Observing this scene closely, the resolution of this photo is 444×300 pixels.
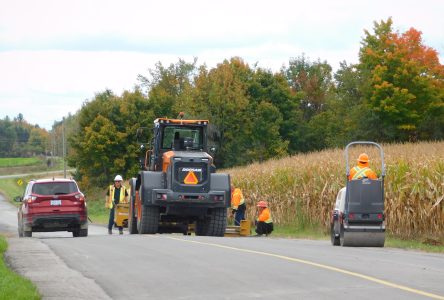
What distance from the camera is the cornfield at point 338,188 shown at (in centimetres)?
2403

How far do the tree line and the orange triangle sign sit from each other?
132 ft

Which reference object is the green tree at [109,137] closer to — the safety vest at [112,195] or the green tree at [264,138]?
the green tree at [264,138]

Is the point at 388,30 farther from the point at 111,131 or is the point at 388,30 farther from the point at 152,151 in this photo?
the point at 152,151

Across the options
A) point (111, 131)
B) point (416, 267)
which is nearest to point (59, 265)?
point (416, 267)

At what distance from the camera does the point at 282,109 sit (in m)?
81.8

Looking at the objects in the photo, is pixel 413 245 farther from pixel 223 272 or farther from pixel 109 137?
pixel 109 137

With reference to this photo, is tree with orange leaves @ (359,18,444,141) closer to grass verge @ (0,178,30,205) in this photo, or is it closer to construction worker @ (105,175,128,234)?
construction worker @ (105,175,128,234)

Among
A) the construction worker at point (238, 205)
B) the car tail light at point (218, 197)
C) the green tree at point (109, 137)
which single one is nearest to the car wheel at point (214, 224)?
the car tail light at point (218, 197)

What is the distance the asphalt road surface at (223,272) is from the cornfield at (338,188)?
703cm

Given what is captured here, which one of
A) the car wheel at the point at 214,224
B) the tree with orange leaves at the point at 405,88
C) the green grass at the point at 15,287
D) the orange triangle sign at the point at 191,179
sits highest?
the tree with orange leaves at the point at 405,88

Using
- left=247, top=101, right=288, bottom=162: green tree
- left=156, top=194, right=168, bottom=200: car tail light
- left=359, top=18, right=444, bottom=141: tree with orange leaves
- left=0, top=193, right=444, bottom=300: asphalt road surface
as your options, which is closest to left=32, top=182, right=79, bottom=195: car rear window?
left=156, top=194, right=168, bottom=200: car tail light

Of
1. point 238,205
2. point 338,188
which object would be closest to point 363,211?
point 338,188

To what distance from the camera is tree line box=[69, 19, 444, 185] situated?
64.1 m

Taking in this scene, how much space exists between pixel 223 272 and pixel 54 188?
49.3ft
